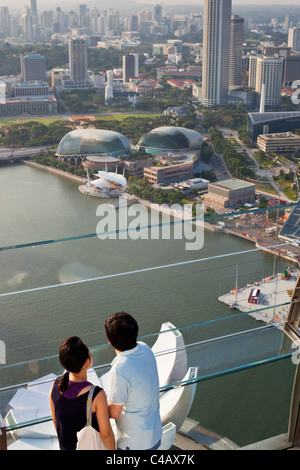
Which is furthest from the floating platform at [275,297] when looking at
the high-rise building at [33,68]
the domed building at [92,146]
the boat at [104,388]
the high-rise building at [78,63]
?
the high-rise building at [33,68]

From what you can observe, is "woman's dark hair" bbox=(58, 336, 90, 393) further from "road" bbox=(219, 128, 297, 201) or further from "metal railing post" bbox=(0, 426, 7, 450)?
"road" bbox=(219, 128, 297, 201)

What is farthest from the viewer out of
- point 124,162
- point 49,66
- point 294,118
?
point 49,66

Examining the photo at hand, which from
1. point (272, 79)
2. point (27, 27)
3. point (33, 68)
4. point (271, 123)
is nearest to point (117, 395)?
point (271, 123)

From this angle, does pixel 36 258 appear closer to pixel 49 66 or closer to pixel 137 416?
pixel 137 416

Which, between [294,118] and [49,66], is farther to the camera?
[49,66]

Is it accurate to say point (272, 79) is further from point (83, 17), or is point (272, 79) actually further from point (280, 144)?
point (83, 17)

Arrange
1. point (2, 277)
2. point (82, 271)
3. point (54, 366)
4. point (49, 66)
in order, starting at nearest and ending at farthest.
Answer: point (54, 366) < point (82, 271) < point (2, 277) < point (49, 66)

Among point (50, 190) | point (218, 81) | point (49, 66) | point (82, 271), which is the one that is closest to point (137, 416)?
point (82, 271)
